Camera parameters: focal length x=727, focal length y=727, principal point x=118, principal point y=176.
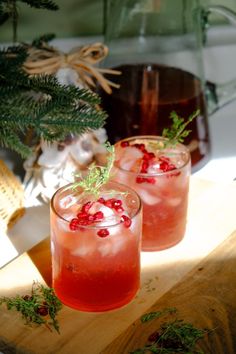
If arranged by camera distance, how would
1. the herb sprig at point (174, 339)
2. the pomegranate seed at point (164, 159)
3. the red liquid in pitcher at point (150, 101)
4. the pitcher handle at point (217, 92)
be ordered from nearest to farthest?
1. the herb sprig at point (174, 339)
2. the pomegranate seed at point (164, 159)
3. the red liquid in pitcher at point (150, 101)
4. the pitcher handle at point (217, 92)

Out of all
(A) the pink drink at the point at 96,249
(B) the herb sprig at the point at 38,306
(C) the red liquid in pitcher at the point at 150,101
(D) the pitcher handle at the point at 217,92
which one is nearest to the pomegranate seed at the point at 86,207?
(A) the pink drink at the point at 96,249

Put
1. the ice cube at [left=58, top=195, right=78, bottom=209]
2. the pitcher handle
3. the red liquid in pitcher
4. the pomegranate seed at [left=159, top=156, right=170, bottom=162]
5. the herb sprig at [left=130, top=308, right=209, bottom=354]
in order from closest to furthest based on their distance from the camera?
the herb sprig at [left=130, top=308, right=209, bottom=354]
the ice cube at [left=58, top=195, right=78, bottom=209]
the pomegranate seed at [left=159, top=156, right=170, bottom=162]
the red liquid in pitcher
the pitcher handle

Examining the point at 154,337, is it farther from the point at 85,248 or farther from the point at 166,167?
the point at 166,167

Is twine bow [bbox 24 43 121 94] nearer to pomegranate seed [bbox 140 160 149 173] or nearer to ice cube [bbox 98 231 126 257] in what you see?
pomegranate seed [bbox 140 160 149 173]

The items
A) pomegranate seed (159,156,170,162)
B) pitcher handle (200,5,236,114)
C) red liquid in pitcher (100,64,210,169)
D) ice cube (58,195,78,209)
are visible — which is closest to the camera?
ice cube (58,195,78,209)

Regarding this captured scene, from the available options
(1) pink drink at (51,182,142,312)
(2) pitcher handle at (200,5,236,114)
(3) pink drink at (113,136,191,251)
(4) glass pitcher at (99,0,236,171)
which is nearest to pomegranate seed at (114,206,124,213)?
(1) pink drink at (51,182,142,312)

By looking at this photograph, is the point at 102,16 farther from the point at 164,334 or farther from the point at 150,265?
the point at 164,334

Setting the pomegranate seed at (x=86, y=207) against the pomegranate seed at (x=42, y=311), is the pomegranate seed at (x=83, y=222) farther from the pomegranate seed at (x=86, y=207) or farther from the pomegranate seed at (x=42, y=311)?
the pomegranate seed at (x=42, y=311)

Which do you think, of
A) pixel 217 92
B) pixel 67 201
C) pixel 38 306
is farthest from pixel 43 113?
pixel 217 92
